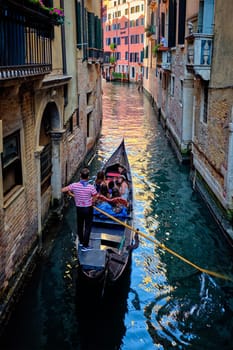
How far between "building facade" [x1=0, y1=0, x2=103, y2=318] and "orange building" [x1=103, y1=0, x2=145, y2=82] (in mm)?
34555

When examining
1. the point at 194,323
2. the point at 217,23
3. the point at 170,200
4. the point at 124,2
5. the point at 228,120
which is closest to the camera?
the point at 194,323

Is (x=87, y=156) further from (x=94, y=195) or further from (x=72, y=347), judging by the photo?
(x=72, y=347)

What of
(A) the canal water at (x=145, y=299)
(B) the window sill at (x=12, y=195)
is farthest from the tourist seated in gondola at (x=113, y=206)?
(B) the window sill at (x=12, y=195)

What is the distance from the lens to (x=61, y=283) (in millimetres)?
5730

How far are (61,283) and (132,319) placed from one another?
3.86 feet

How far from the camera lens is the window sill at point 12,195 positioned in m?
4.90

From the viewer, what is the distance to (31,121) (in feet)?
19.3

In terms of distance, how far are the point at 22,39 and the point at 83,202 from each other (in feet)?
6.88

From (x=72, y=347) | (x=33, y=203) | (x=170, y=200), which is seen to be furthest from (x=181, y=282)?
(x=170, y=200)

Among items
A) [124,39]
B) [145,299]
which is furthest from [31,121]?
[124,39]

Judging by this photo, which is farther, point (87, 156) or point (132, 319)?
point (87, 156)

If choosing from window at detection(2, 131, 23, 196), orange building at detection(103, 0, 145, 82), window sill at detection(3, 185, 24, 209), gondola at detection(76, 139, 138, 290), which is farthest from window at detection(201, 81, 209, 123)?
orange building at detection(103, 0, 145, 82)

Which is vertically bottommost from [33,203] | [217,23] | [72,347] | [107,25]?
[72,347]

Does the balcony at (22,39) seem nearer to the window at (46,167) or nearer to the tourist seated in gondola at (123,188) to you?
the window at (46,167)
